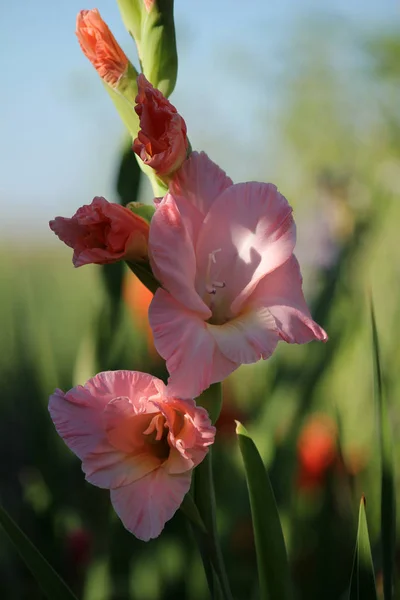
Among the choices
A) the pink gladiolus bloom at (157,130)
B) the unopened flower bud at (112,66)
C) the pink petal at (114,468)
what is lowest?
the pink petal at (114,468)

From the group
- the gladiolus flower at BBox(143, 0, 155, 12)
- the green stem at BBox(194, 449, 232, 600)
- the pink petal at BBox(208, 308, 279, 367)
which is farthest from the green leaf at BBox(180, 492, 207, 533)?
the gladiolus flower at BBox(143, 0, 155, 12)

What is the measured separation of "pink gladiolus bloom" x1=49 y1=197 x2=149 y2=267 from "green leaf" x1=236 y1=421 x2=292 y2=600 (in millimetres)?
153

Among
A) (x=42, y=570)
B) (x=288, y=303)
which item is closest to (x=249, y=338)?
(x=288, y=303)

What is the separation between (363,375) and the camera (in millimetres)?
1809

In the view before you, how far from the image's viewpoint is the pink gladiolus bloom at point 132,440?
18.0 inches

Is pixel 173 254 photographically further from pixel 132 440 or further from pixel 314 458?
pixel 314 458

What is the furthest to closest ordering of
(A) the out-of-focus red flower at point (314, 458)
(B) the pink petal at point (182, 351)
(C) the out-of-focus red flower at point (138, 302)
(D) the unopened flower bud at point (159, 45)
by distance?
1. (C) the out-of-focus red flower at point (138, 302)
2. (A) the out-of-focus red flower at point (314, 458)
3. (D) the unopened flower bud at point (159, 45)
4. (B) the pink petal at point (182, 351)

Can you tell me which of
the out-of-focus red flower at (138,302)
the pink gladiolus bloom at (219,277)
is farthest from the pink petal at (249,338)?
the out-of-focus red flower at (138,302)

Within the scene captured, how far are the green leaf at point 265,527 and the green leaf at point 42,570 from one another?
0.50ft

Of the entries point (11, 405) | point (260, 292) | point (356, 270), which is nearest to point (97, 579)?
point (260, 292)

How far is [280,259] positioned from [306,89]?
3.41 metres

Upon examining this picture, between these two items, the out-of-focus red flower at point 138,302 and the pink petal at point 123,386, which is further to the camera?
the out-of-focus red flower at point 138,302

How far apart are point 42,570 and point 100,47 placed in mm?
411

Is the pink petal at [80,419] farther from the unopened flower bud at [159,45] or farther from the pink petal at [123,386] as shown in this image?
the unopened flower bud at [159,45]
